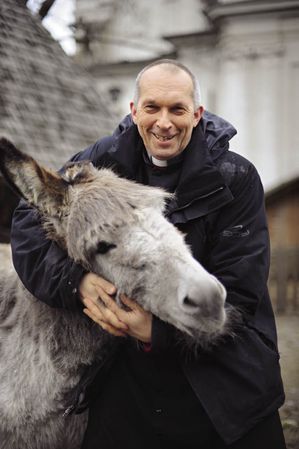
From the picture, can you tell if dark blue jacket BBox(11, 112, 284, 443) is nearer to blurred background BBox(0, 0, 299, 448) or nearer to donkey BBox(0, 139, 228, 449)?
donkey BBox(0, 139, 228, 449)

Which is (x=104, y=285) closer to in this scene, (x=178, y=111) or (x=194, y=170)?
(x=194, y=170)

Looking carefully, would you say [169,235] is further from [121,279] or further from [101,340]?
[101,340]

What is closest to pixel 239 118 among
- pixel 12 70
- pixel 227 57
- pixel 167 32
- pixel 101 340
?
pixel 227 57

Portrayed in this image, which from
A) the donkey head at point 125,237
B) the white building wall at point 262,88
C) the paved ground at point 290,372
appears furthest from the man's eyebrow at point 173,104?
the white building wall at point 262,88

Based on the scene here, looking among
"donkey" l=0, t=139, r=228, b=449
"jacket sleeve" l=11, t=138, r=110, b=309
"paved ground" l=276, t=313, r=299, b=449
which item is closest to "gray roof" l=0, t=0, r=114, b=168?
"paved ground" l=276, t=313, r=299, b=449

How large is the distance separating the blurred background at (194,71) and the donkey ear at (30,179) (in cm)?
288

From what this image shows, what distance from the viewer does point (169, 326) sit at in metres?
2.26

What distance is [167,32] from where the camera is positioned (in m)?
19.1

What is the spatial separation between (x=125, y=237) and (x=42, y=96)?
601 cm

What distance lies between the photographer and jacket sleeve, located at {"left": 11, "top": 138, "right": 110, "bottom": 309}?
2.40 m

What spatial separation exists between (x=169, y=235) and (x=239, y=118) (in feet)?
45.0

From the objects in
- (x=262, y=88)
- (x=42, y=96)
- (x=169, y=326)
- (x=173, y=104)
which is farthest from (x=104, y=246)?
(x=262, y=88)

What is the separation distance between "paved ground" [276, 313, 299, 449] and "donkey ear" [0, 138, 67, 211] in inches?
113

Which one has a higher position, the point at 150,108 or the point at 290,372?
the point at 150,108
